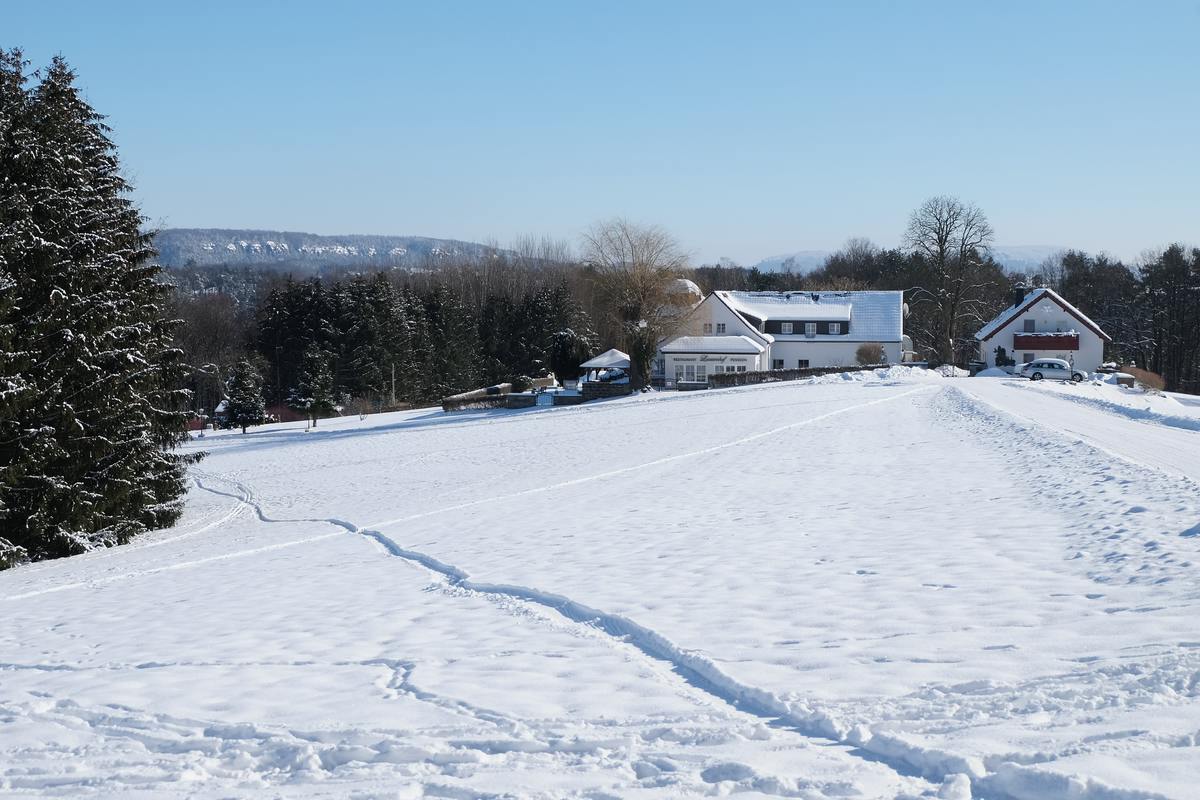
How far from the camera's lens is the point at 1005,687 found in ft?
22.8

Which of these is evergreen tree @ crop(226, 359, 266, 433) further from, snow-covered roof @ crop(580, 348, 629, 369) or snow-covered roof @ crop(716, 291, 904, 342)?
snow-covered roof @ crop(716, 291, 904, 342)

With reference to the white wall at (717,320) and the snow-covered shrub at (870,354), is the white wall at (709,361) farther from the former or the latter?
the snow-covered shrub at (870,354)

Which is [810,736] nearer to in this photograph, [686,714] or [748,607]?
[686,714]

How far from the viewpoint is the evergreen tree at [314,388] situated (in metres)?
62.7

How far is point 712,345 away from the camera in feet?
212

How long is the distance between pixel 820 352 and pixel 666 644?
65863 mm

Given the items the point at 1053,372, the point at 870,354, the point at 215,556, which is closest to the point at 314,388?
the point at 870,354

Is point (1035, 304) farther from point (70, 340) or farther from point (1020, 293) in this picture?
point (70, 340)

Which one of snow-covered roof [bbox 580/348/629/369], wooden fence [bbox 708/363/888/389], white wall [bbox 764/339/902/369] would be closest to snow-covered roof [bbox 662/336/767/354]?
snow-covered roof [bbox 580/348/629/369]

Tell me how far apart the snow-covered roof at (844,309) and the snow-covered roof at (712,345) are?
6286 millimetres

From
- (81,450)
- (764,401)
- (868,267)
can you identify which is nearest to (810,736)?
(81,450)

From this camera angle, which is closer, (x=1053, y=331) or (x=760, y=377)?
(x=760, y=377)

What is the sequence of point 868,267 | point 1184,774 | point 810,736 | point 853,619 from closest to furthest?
point 1184,774 → point 810,736 → point 853,619 → point 868,267

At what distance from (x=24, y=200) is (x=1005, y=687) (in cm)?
2061
